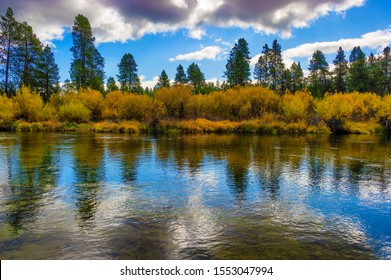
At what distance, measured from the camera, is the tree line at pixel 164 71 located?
157 feet

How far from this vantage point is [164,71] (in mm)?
74625

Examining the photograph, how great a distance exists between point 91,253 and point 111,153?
1265 centimetres

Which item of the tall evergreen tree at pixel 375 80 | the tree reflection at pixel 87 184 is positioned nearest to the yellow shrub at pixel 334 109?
the tree reflection at pixel 87 184

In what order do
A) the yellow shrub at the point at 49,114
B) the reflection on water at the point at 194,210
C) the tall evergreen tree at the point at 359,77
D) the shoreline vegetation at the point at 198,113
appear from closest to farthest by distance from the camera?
the reflection on water at the point at 194,210 < the shoreline vegetation at the point at 198,113 < the yellow shrub at the point at 49,114 < the tall evergreen tree at the point at 359,77

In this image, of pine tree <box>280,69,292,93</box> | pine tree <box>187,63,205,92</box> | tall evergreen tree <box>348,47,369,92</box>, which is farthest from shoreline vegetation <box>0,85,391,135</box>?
pine tree <box>187,63,205,92</box>

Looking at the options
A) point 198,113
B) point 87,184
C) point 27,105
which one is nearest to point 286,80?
point 198,113

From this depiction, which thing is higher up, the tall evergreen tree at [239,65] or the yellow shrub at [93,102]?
the tall evergreen tree at [239,65]

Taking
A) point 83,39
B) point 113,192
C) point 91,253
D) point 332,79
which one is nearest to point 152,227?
point 91,253

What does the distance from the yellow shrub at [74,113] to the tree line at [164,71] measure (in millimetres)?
6525

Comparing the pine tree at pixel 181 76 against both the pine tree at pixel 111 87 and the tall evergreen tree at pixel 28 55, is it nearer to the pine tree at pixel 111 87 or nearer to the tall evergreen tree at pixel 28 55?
the pine tree at pixel 111 87

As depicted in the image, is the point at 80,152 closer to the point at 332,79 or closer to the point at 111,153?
the point at 111,153

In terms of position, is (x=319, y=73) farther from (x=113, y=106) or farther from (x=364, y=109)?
(x=113, y=106)

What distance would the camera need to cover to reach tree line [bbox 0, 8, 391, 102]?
4781cm

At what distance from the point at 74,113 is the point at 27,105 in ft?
17.2
